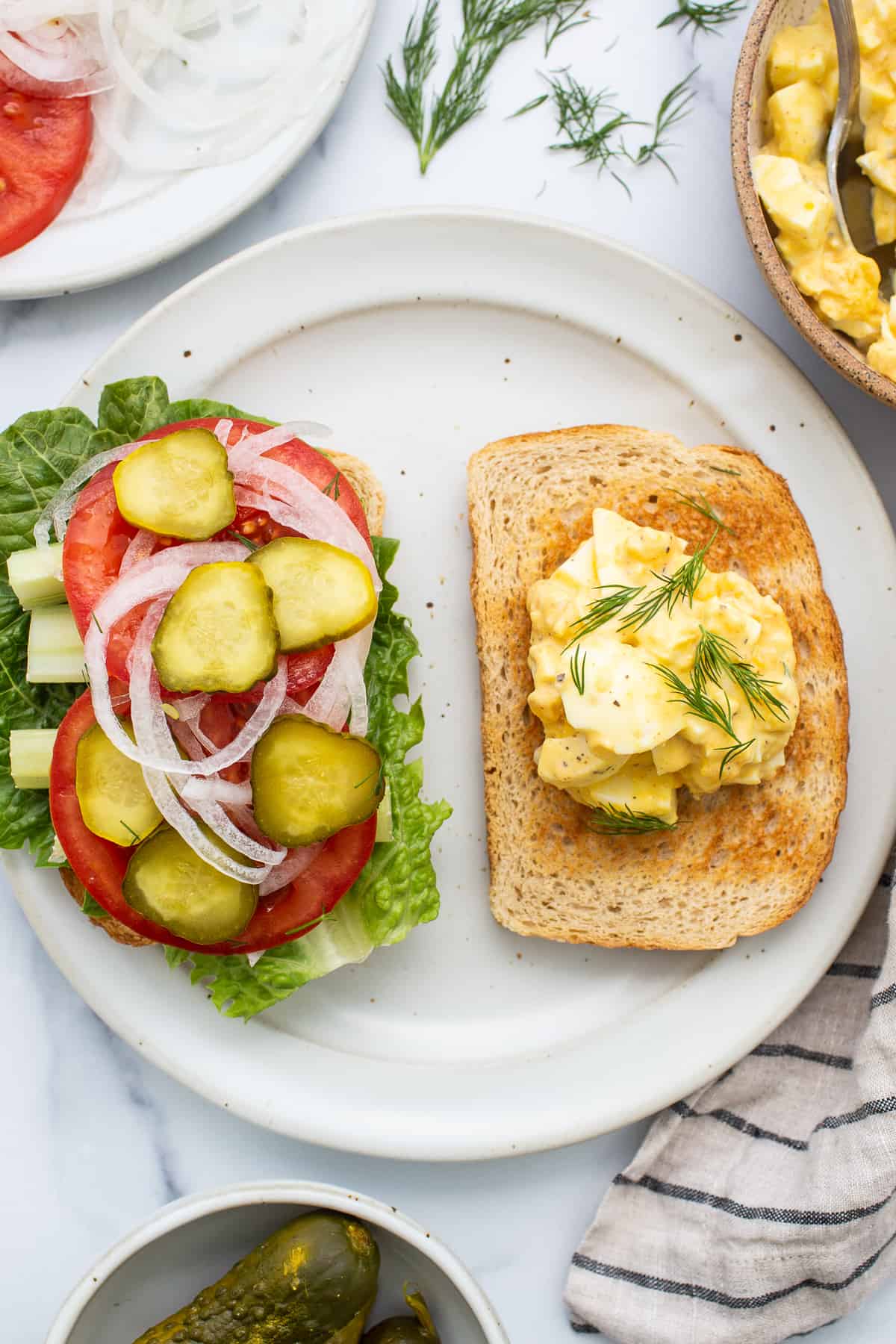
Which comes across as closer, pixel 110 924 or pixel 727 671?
pixel 727 671

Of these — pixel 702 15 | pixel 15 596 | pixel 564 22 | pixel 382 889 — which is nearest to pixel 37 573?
pixel 15 596

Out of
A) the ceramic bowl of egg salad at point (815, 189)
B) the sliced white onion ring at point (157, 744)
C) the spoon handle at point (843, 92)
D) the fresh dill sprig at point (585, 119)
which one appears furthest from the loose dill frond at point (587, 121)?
the sliced white onion ring at point (157, 744)

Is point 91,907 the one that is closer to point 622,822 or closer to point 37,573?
point 37,573

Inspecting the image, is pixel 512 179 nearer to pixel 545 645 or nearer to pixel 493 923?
pixel 545 645

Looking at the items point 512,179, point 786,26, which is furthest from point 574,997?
point 786,26

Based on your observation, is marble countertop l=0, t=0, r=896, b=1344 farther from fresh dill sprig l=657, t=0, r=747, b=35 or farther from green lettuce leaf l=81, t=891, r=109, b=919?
green lettuce leaf l=81, t=891, r=109, b=919

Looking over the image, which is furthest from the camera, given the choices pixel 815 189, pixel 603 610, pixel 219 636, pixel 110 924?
pixel 110 924
